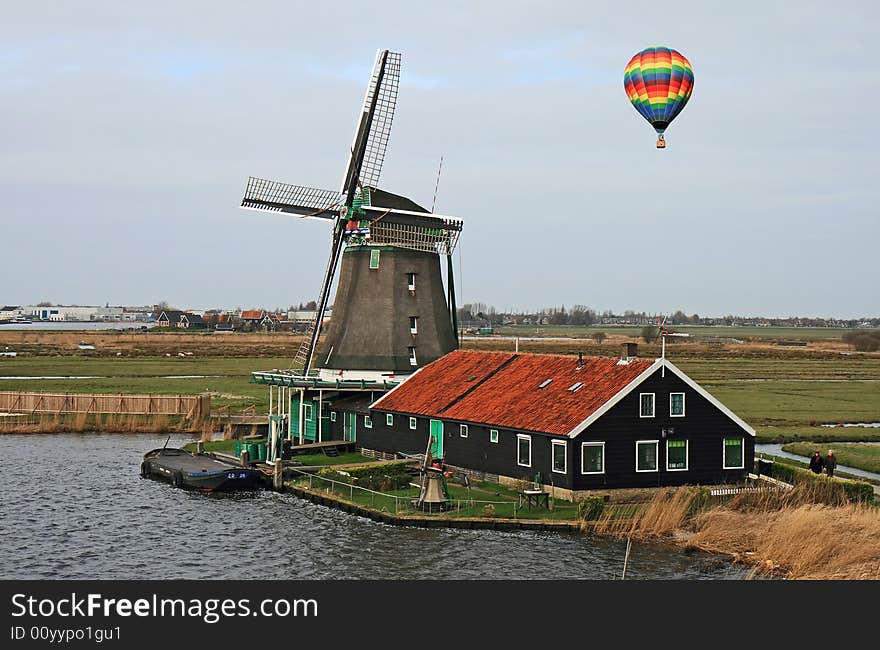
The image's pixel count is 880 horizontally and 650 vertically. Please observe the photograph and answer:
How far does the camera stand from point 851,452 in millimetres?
53656

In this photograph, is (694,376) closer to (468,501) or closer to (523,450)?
(523,450)

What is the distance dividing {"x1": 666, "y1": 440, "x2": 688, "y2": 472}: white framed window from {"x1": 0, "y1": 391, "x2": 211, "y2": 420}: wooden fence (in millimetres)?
33372

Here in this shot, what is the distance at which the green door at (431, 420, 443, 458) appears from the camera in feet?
149

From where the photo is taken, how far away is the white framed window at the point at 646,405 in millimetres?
39344

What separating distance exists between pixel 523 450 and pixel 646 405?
4676 mm

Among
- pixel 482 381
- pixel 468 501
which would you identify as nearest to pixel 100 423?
pixel 482 381

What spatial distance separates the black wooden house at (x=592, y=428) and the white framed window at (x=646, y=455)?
0.11ft

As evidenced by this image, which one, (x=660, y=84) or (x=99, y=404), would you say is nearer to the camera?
(x=660, y=84)

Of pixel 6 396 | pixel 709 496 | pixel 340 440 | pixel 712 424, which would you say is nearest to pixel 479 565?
pixel 709 496

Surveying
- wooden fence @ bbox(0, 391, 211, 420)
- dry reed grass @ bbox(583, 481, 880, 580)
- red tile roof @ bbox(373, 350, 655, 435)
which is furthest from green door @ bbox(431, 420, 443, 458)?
wooden fence @ bbox(0, 391, 211, 420)

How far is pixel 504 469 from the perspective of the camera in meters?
41.8

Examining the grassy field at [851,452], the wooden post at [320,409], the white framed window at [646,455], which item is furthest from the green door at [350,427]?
the grassy field at [851,452]
